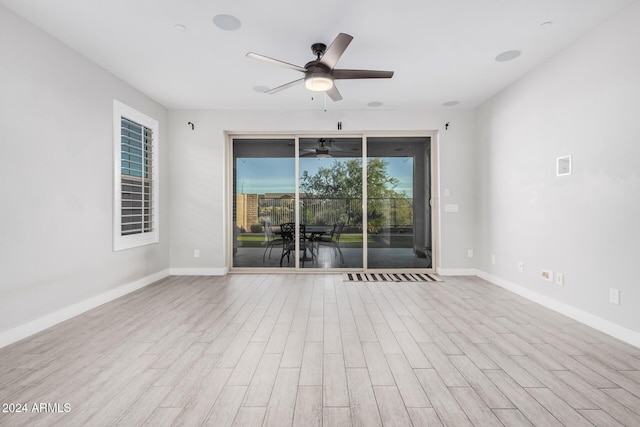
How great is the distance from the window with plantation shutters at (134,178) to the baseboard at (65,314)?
0.54 metres

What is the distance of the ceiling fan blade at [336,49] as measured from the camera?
2389 millimetres

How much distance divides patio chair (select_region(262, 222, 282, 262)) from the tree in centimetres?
90

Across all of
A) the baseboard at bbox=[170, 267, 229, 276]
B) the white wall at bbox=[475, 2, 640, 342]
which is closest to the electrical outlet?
the white wall at bbox=[475, 2, 640, 342]

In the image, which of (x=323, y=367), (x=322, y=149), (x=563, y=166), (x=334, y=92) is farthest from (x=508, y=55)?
(x=323, y=367)

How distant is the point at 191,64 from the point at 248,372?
3229mm

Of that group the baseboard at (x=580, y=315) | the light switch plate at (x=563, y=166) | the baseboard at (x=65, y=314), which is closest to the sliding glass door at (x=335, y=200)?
the baseboard at (x=580, y=315)

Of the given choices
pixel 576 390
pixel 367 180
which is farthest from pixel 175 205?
pixel 576 390

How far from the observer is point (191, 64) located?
11.2 ft

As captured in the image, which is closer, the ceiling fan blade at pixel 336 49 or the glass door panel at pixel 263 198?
the ceiling fan blade at pixel 336 49

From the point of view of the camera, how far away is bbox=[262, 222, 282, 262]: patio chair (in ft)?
17.2

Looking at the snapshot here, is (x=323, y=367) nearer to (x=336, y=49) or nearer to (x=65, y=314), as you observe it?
(x=336, y=49)

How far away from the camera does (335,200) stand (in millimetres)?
5188

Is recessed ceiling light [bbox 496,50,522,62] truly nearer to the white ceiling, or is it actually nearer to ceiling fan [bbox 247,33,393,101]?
the white ceiling

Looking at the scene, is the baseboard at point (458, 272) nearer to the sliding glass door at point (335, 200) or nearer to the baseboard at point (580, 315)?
the sliding glass door at point (335, 200)
